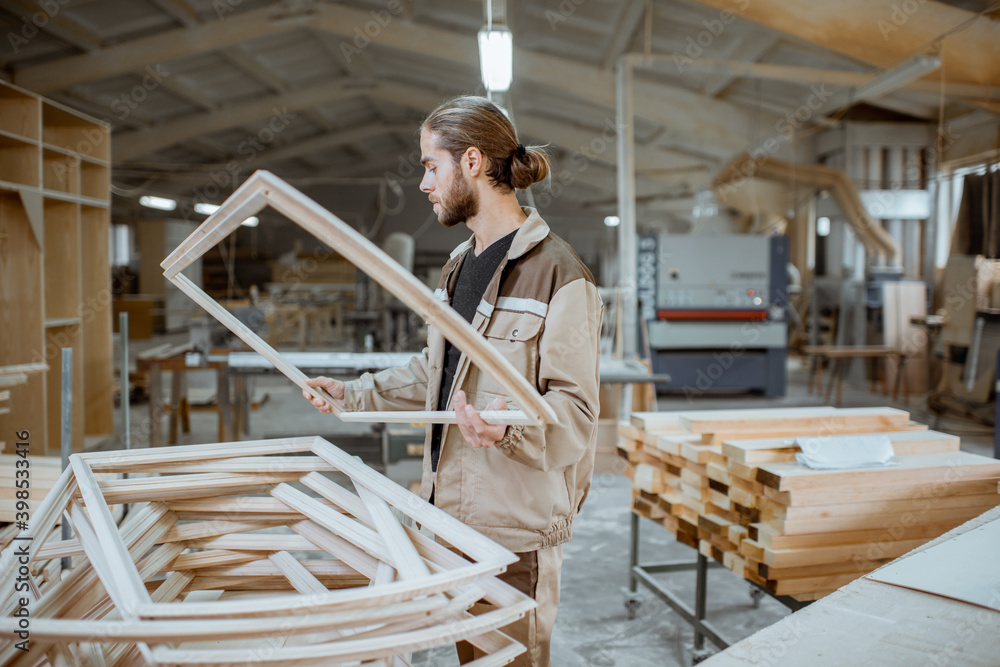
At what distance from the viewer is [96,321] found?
18.1 ft

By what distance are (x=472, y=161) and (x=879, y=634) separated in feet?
4.00

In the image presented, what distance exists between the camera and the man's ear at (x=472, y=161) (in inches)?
56.7

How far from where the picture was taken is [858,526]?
2029mm

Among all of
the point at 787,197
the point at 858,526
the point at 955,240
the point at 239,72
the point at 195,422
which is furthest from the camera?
the point at 787,197

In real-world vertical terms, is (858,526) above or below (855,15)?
below

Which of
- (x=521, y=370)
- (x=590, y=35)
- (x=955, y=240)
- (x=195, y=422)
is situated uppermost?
(x=590, y=35)

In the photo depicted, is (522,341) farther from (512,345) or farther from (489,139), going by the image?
(489,139)

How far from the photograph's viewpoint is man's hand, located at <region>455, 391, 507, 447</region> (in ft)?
3.90

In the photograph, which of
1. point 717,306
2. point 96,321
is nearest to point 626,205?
point 717,306

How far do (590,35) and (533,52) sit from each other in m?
0.85

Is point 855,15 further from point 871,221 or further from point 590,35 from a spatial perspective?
point 871,221

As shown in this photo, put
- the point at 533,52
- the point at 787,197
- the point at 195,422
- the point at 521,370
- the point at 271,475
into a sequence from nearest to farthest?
the point at 521,370
the point at 271,475
the point at 195,422
the point at 533,52
the point at 787,197

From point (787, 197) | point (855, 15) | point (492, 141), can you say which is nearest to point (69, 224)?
point (492, 141)

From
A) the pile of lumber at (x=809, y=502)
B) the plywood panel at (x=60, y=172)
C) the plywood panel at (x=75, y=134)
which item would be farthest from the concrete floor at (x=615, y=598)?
the plywood panel at (x=75, y=134)
